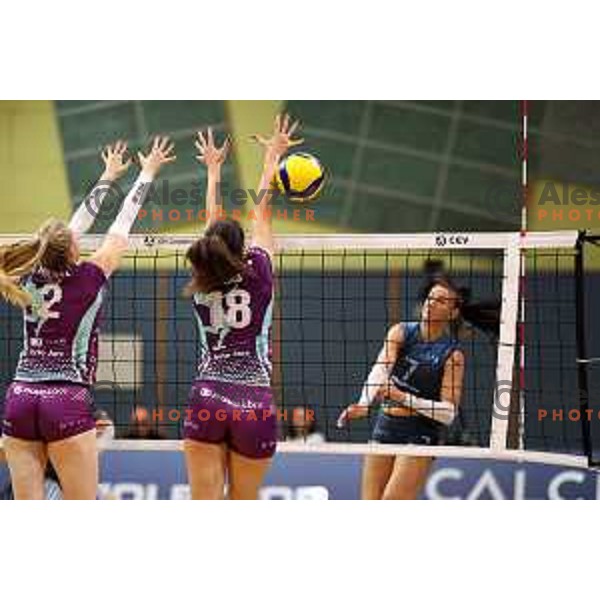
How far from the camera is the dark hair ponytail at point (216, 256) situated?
3.92 metres

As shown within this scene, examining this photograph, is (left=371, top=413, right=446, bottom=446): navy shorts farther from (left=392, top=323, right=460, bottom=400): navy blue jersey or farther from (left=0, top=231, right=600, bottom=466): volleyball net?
(left=0, top=231, right=600, bottom=466): volleyball net

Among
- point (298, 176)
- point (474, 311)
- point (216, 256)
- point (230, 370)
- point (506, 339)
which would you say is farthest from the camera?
point (474, 311)

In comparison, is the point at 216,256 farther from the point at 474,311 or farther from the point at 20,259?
the point at 474,311

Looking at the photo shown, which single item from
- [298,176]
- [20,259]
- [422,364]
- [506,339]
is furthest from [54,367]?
[506,339]

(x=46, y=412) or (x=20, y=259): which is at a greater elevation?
(x=20, y=259)

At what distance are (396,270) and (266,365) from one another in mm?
3494

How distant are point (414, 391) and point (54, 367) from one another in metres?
1.75

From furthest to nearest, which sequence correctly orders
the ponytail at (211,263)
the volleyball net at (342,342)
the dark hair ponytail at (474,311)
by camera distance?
→ the volleyball net at (342,342) → the dark hair ponytail at (474,311) → the ponytail at (211,263)

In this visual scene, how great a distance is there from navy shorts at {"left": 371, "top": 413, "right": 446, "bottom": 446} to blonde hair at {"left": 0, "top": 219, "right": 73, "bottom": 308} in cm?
173

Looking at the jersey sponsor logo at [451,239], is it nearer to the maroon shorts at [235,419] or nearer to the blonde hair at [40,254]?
the maroon shorts at [235,419]

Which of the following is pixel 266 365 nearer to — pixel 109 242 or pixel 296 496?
pixel 109 242

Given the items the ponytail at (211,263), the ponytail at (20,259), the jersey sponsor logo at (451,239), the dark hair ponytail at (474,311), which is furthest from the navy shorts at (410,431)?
the ponytail at (20,259)

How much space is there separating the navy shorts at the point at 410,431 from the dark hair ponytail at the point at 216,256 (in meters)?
1.36

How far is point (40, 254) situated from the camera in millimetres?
3961
